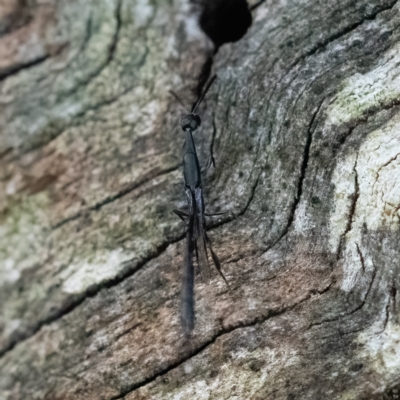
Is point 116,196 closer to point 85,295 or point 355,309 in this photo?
point 85,295

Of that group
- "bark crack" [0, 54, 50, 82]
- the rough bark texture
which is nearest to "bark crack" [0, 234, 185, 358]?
the rough bark texture

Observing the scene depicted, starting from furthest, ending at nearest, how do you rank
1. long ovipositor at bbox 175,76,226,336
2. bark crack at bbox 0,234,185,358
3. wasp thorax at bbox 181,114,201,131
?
1. wasp thorax at bbox 181,114,201,131
2. bark crack at bbox 0,234,185,358
3. long ovipositor at bbox 175,76,226,336

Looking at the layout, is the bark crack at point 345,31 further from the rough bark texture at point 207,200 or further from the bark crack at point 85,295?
the bark crack at point 85,295

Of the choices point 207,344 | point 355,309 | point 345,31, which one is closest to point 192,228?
point 207,344

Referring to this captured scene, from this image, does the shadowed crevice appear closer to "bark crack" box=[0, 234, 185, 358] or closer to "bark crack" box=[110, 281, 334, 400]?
"bark crack" box=[0, 234, 185, 358]

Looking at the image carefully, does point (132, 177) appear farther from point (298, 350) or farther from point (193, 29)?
point (298, 350)
